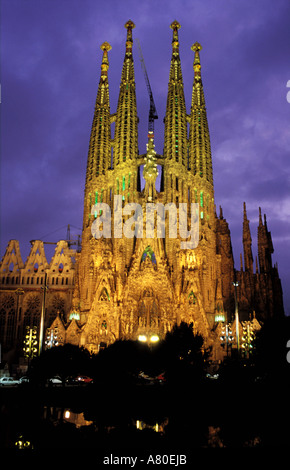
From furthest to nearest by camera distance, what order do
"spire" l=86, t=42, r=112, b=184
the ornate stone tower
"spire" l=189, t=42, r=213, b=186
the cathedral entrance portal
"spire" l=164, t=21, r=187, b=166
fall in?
"spire" l=189, t=42, r=213, b=186, "spire" l=164, t=21, r=187, b=166, "spire" l=86, t=42, r=112, b=184, the ornate stone tower, the cathedral entrance portal

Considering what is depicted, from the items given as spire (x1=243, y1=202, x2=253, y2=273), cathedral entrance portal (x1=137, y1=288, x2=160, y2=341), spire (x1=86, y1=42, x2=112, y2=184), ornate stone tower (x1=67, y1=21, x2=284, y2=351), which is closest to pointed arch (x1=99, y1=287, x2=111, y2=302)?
ornate stone tower (x1=67, y1=21, x2=284, y2=351)

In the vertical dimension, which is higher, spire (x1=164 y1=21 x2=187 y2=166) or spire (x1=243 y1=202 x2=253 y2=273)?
spire (x1=164 y1=21 x2=187 y2=166)

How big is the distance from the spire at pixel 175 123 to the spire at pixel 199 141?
1.57 meters

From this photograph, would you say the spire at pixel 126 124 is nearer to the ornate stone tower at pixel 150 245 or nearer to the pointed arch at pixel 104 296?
the ornate stone tower at pixel 150 245

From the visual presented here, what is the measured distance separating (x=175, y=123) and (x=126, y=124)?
884 cm

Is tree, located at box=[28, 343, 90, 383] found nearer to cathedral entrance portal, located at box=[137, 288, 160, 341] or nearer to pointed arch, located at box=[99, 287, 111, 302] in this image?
cathedral entrance portal, located at box=[137, 288, 160, 341]

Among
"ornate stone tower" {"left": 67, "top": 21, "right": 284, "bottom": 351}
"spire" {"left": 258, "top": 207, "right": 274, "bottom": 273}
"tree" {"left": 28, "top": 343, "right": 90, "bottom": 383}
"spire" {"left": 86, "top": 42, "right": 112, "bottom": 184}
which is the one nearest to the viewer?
"tree" {"left": 28, "top": 343, "right": 90, "bottom": 383}

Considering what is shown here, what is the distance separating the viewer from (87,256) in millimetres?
66438

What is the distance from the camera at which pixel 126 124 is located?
73.7 m

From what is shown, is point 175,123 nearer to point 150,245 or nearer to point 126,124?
point 126,124

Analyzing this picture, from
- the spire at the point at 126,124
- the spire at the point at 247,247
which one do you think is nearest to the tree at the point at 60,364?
the spire at the point at 247,247

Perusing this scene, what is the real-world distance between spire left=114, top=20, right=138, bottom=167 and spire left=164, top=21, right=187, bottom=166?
591 cm

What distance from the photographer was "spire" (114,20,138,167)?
7162 cm

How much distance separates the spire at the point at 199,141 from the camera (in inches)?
2854
